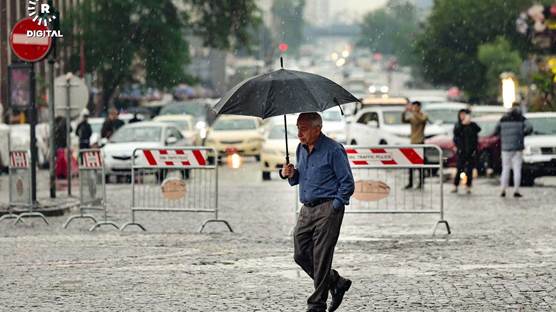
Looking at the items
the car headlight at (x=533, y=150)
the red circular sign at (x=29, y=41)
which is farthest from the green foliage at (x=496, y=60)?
the red circular sign at (x=29, y=41)

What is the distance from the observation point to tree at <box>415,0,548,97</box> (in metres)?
86.8

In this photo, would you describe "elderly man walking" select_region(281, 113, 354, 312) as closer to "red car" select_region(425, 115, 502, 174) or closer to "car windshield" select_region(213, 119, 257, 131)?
"red car" select_region(425, 115, 502, 174)

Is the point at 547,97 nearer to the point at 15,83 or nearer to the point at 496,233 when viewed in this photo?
the point at 15,83

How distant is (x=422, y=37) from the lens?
9769cm

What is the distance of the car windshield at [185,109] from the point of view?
5500cm

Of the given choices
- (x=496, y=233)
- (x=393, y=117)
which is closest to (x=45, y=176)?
(x=393, y=117)

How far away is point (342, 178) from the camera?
10859 millimetres

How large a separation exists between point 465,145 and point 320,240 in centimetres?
1836

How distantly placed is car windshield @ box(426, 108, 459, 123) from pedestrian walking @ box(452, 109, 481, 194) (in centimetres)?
1234

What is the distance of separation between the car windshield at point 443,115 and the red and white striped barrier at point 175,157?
70.8 feet

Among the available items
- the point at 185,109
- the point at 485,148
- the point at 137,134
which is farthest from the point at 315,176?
the point at 185,109

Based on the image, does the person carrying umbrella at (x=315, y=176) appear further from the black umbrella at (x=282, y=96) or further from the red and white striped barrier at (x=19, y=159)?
the red and white striped barrier at (x=19, y=159)

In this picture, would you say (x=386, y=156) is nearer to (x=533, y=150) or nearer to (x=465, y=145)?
(x=465, y=145)

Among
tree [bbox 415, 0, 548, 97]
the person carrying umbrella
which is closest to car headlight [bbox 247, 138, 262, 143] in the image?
the person carrying umbrella
